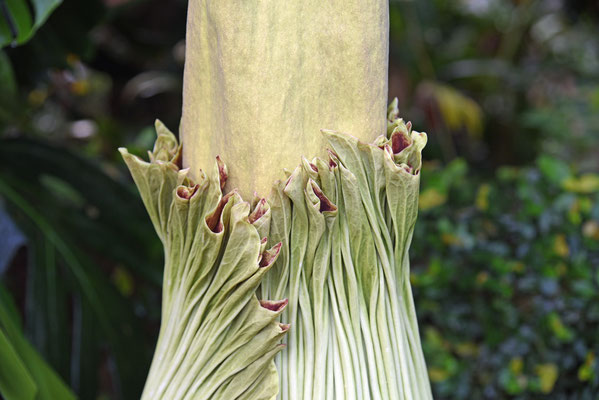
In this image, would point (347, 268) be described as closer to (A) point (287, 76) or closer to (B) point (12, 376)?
(A) point (287, 76)

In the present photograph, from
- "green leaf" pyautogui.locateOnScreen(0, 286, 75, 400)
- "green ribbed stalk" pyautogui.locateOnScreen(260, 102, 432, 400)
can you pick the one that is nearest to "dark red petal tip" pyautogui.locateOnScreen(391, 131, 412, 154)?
"green ribbed stalk" pyautogui.locateOnScreen(260, 102, 432, 400)

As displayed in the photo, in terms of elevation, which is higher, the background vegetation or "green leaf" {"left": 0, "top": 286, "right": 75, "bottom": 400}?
the background vegetation

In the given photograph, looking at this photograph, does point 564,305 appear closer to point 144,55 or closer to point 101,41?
point 144,55

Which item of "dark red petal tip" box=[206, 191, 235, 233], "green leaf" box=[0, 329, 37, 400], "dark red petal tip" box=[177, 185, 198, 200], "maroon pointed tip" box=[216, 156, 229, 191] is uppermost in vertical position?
"maroon pointed tip" box=[216, 156, 229, 191]

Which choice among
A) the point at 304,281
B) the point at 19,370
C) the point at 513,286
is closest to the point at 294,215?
the point at 304,281

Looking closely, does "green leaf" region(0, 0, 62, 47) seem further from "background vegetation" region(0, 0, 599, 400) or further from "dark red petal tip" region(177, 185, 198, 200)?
"dark red petal tip" region(177, 185, 198, 200)

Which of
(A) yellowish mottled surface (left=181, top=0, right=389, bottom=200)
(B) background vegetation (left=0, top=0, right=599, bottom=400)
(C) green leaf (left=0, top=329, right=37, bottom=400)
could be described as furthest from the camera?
(B) background vegetation (left=0, top=0, right=599, bottom=400)

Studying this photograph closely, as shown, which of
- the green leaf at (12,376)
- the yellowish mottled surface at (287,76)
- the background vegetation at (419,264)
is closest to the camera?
the yellowish mottled surface at (287,76)

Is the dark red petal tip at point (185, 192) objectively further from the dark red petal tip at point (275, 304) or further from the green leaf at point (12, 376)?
the green leaf at point (12, 376)

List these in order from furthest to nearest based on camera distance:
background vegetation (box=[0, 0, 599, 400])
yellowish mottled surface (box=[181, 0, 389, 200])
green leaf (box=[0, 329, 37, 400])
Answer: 1. background vegetation (box=[0, 0, 599, 400])
2. green leaf (box=[0, 329, 37, 400])
3. yellowish mottled surface (box=[181, 0, 389, 200])

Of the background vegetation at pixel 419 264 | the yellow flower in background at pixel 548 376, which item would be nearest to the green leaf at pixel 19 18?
the background vegetation at pixel 419 264
